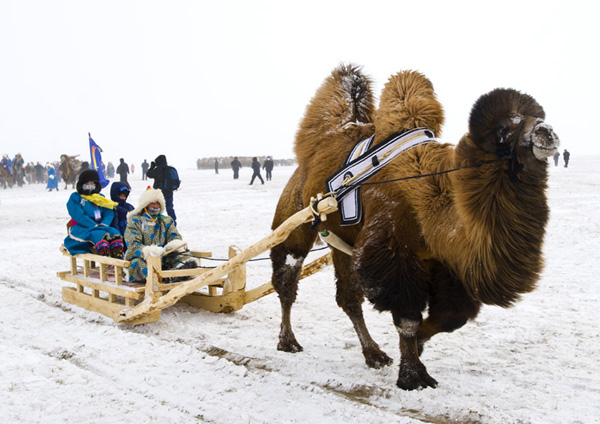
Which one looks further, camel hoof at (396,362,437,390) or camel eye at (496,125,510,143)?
camel hoof at (396,362,437,390)

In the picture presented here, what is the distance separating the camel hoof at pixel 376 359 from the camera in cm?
457

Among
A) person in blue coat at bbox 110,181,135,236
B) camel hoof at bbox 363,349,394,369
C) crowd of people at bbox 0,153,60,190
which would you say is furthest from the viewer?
crowd of people at bbox 0,153,60,190

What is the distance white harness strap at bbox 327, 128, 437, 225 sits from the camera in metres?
4.21

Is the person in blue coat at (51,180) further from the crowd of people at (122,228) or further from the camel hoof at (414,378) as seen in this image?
the camel hoof at (414,378)

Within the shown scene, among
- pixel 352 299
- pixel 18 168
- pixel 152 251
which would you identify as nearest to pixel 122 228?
pixel 152 251

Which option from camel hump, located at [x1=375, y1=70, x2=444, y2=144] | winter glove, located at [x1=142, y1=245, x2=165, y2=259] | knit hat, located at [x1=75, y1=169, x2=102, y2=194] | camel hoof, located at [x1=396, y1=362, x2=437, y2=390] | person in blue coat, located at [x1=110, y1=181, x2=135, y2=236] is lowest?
camel hoof, located at [x1=396, y1=362, x2=437, y2=390]

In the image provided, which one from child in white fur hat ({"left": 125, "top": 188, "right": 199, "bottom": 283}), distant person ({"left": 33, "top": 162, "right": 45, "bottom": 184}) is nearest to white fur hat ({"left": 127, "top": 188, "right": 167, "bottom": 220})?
child in white fur hat ({"left": 125, "top": 188, "right": 199, "bottom": 283})

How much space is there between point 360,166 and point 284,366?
1.83 metres

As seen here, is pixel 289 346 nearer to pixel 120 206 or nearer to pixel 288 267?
pixel 288 267

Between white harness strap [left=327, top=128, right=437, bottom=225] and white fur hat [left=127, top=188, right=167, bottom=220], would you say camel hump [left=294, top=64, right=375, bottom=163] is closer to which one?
white harness strap [left=327, top=128, right=437, bottom=225]

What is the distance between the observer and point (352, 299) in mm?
5012

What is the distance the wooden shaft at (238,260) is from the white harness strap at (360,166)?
0.23 m

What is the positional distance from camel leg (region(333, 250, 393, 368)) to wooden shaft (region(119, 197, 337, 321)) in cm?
67

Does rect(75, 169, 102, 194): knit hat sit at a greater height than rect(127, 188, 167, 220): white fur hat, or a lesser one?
greater
